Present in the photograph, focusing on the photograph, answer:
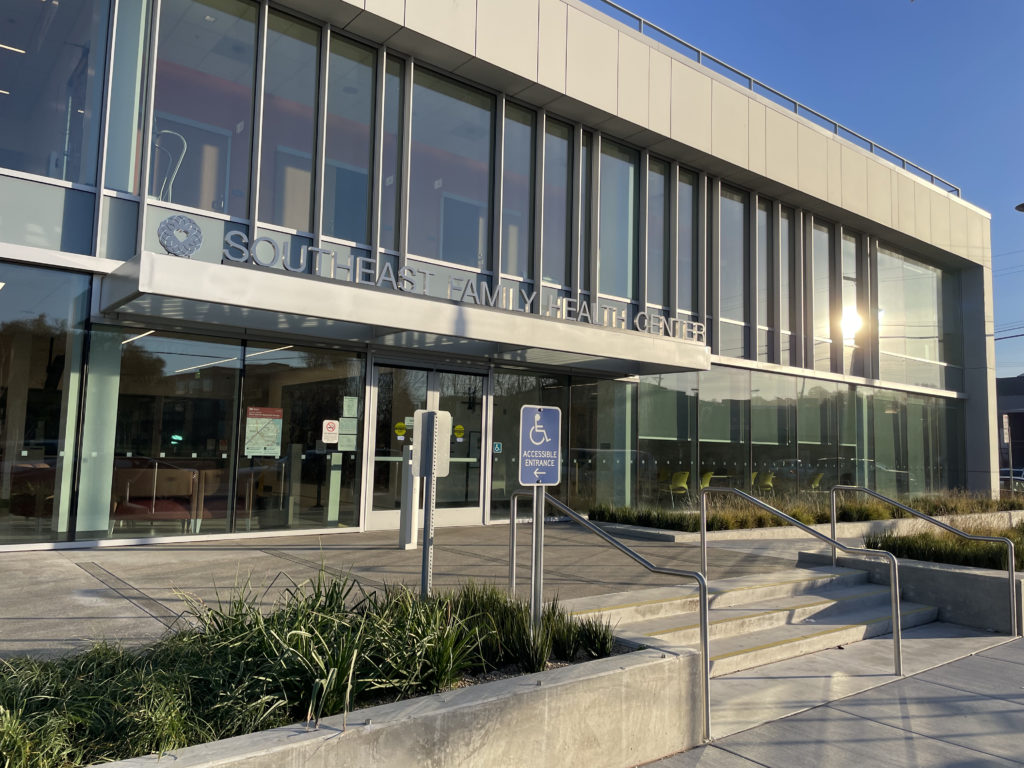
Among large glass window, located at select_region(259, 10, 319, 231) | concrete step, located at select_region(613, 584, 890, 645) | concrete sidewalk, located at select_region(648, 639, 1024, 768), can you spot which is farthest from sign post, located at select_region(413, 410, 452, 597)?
large glass window, located at select_region(259, 10, 319, 231)

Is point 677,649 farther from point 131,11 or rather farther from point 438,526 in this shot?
point 131,11

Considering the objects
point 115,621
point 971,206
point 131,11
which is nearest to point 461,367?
point 131,11

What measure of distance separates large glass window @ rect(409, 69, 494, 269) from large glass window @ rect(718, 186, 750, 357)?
739 centimetres

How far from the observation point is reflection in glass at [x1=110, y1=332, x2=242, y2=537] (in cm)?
1095

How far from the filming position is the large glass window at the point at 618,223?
682 inches

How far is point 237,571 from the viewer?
8648mm

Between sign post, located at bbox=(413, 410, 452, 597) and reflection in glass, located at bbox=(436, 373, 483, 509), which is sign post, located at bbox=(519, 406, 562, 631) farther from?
reflection in glass, located at bbox=(436, 373, 483, 509)

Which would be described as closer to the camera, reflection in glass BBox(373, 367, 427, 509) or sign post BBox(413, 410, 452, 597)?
sign post BBox(413, 410, 452, 597)

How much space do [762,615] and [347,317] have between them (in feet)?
20.7

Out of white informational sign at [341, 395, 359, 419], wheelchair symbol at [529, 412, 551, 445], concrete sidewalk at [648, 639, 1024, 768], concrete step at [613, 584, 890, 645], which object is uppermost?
white informational sign at [341, 395, 359, 419]

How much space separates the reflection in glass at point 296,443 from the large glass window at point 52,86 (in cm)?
365

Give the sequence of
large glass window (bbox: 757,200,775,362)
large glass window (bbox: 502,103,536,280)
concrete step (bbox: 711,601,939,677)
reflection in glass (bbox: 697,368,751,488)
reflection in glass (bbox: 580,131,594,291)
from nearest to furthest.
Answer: concrete step (bbox: 711,601,939,677) < large glass window (bbox: 502,103,536,280) < reflection in glass (bbox: 580,131,594,291) < reflection in glass (bbox: 697,368,751,488) < large glass window (bbox: 757,200,775,362)

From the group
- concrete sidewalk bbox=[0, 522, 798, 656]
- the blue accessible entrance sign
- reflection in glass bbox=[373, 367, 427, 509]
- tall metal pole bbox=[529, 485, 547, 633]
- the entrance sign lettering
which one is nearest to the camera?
tall metal pole bbox=[529, 485, 547, 633]

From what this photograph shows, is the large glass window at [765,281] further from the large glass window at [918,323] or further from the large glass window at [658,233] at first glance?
the large glass window at [918,323]
